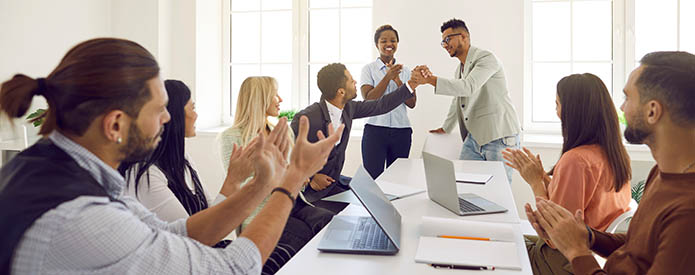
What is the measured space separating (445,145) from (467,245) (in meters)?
2.36

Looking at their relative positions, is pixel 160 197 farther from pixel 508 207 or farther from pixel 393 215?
pixel 508 207

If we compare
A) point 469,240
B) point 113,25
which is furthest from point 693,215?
point 113,25

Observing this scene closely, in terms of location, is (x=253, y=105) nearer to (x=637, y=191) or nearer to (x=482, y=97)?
(x=482, y=97)

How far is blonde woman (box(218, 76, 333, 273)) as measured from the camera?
8.25 ft

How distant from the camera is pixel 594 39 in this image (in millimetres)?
4414

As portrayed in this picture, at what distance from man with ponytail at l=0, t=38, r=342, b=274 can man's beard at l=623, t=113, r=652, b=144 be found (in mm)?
911

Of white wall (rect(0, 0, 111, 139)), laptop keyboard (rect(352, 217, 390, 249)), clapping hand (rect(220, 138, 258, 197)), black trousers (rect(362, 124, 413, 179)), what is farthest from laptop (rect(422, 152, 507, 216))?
white wall (rect(0, 0, 111, 139))

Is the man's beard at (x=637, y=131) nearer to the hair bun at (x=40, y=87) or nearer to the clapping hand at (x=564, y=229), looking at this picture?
the clapping hand at (x=564, y=229)

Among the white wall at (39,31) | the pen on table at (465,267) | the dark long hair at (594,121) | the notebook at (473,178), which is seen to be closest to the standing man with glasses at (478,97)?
the notebook at (473,178)

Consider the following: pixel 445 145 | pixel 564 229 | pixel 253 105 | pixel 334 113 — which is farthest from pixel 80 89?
pixel 445 145

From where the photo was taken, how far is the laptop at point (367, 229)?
1457mm

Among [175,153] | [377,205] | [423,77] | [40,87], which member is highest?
[423,77]

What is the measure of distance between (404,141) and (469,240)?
2353mm

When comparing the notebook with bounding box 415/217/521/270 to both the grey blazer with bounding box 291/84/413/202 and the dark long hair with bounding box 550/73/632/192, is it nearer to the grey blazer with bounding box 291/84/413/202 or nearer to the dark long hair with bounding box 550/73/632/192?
the dark long hair with bounding box 550/73/632/192
